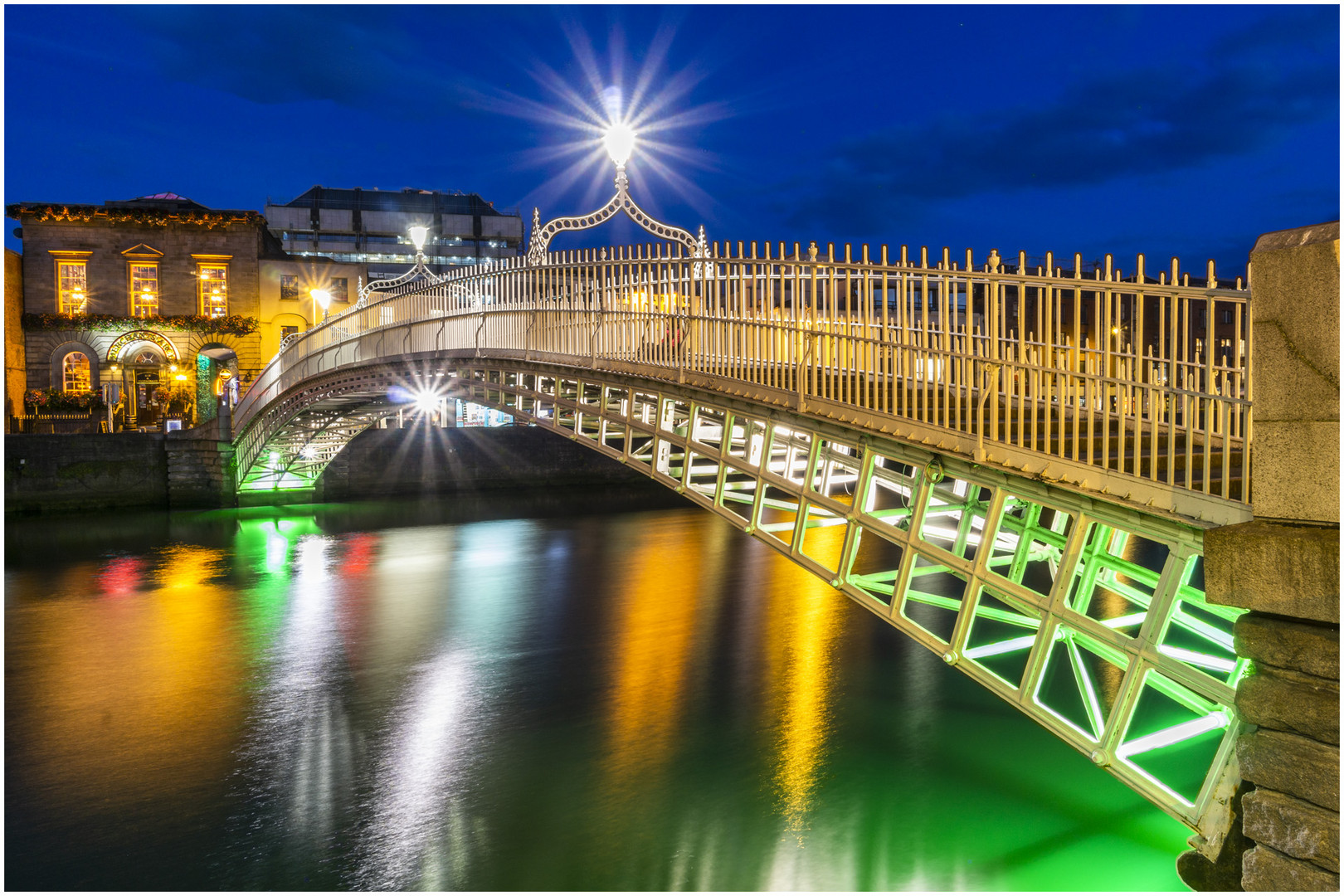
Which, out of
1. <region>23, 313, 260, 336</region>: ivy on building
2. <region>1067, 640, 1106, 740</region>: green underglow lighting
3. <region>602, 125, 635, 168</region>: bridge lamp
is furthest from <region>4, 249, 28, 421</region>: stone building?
<region>1067, 640, 1106, 740</region>: green underglow lighting

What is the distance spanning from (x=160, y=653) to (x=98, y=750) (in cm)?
432

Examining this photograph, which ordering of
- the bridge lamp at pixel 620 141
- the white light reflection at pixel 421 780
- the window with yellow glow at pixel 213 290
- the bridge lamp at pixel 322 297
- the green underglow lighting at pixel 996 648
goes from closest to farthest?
the white light reflection at pixel 421 780, the green underglow lighting at pixel 996 648, the bridge lamp at pixel 620 141, the bridge lamp at pixel 322 297, the window with yellow glow at pixel 213 290

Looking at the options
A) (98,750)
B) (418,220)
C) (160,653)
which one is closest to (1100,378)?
(98,750)

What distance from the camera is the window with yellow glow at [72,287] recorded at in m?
38.7

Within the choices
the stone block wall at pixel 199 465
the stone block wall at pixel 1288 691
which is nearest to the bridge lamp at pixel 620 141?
the stone block wall at pixel 1288 691

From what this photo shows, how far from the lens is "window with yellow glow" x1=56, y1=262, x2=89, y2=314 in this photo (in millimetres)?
38688

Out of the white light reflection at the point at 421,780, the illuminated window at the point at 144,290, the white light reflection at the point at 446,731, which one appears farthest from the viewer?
the illuminated window at the point at 144,290

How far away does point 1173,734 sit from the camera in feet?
22.5

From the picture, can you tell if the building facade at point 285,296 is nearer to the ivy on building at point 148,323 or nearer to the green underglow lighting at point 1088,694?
the ivy on building at point 148,323

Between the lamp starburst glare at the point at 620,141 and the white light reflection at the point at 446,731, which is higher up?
the lamp starburst glare at the point at 620,141

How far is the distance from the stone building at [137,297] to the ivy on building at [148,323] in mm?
34

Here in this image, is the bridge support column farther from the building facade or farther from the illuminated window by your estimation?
the illuminated window

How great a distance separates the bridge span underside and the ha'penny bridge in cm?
3

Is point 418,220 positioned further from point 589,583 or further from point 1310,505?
point 1310,505
